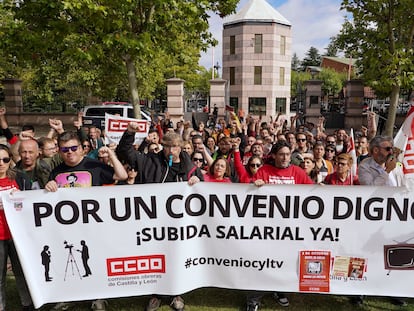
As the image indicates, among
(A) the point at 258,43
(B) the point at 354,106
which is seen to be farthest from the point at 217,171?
(A) the point at 258,43

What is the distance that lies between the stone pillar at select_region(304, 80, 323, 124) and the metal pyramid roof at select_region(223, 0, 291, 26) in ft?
52.7

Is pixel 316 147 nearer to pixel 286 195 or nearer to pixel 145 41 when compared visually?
pixel 286 195

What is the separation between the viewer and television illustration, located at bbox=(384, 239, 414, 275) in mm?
3680

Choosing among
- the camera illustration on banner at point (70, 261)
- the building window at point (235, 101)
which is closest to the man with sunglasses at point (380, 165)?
the camera illustration on banner at point (70, 261)

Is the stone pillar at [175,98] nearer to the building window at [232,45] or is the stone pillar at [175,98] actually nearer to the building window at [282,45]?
the building window at [232,45]

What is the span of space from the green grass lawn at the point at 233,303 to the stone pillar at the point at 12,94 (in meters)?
22.2

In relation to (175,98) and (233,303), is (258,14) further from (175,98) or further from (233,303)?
(233,303)

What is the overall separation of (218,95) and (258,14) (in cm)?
1567

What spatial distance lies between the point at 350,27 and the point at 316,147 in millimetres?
13257

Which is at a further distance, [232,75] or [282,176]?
[232,75]

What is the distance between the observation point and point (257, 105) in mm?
36281

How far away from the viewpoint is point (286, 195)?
374cm

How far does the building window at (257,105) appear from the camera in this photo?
3603cm

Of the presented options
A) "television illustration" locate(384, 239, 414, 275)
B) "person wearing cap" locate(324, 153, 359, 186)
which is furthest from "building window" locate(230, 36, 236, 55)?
"television illustration" locate(384, 239, 414, 275)
